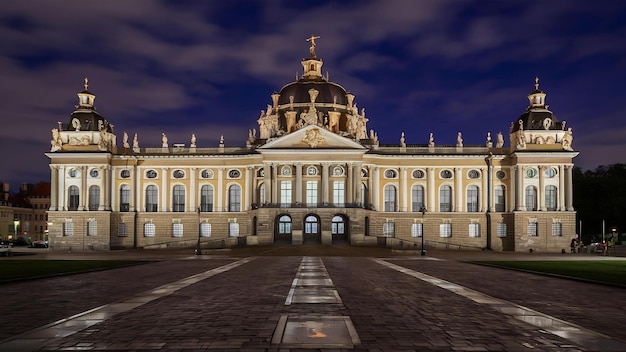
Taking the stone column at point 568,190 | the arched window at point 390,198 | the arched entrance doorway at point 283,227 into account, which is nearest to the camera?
the arched entrance doorway at point 283,227

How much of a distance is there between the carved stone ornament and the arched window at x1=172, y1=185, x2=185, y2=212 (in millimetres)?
19546

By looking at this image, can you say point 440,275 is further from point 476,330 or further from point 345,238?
point 345,238

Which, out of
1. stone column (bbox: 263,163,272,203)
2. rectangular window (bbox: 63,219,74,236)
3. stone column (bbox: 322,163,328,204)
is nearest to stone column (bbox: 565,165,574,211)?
stone column (bbox: 322,163,328,204)

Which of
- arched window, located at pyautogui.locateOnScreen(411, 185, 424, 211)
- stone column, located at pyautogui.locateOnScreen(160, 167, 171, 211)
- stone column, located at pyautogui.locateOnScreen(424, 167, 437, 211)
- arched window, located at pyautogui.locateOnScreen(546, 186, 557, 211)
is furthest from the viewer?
stone column, located at pyautogui.locateOnScreen(160, 167, 171, 211)

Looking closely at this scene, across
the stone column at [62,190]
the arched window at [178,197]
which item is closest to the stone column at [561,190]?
the arched window at [178,197]

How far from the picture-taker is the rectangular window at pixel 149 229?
87.6m

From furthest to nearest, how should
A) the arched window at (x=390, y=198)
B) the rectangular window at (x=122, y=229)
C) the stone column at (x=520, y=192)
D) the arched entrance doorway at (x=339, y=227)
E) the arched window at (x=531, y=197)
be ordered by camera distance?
the rectangular window at (x=122, y=229), the arched window at (x=390, y=198), the arched window at (x=531, y=197), the stone column at (x=520, y=192), the arched entrance doorway at (x=339, y=227)

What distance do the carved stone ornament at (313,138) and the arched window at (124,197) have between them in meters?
26.2

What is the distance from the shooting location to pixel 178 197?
88188 mm

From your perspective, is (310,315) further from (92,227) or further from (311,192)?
(92,227)

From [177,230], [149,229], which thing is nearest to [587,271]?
[177,230]

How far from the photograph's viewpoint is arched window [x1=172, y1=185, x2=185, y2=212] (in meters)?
88.0

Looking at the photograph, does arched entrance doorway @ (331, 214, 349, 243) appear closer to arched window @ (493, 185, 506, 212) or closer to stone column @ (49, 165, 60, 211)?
arched window @ (493, 185, 506, 212)

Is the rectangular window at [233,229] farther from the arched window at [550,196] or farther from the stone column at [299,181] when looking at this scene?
the arched window at [550,196]
